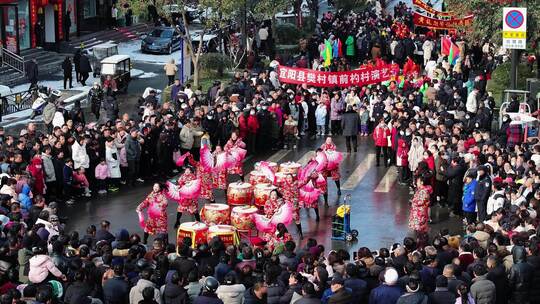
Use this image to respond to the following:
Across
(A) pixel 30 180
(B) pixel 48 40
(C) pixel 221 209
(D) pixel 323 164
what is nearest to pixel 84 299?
(C) pixel 221 209

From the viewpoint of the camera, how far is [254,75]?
38.2 metres

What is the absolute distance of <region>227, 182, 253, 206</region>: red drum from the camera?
73.4 feet

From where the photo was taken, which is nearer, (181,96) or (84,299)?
(84,299)

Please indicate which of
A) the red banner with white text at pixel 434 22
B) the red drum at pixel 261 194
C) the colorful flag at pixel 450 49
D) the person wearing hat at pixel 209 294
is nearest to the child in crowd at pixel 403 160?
the red drum at pixel 261 194

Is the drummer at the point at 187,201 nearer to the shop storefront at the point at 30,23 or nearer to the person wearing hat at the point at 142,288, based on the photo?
the person wearing hat at the point at 142,288

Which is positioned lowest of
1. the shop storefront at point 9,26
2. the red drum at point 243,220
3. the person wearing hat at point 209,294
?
the red drum at point 243,220

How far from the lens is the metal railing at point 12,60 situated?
1629 inches

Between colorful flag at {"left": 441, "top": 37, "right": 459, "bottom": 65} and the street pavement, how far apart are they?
12.1 m

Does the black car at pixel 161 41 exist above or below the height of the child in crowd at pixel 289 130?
above

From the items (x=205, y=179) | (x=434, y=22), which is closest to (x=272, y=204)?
(x=205, y=179)

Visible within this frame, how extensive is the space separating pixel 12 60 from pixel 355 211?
2100cm

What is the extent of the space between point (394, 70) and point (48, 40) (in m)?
18.6

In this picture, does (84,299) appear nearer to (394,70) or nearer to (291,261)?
(291,261)

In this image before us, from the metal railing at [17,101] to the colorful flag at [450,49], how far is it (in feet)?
48.0
